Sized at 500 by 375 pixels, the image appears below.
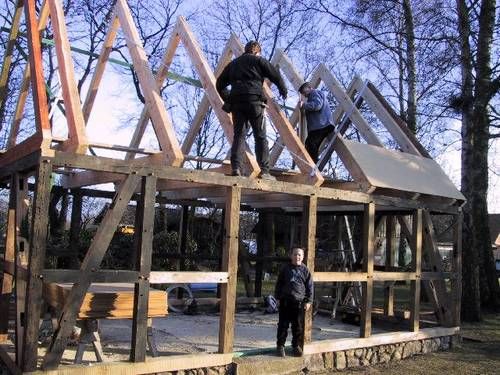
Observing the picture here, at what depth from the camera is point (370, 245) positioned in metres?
8.02

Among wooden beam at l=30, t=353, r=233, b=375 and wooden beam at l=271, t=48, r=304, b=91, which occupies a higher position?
wooden beam at l=271, t=48, r=304, b=91

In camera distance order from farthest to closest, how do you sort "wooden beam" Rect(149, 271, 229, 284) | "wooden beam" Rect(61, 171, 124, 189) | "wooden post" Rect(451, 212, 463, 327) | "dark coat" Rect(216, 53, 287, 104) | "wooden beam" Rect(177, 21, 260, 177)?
"wooden post" Rect(451, 212, 463, 327), "wooden beam" Rect(61, 171, 124, 189), "wooden beam" Rect(177, 21, 260, 177), "dark coat" Rect(216, 53, 287, 104), "wooden beam" Rect(149, 271, 229, 284)

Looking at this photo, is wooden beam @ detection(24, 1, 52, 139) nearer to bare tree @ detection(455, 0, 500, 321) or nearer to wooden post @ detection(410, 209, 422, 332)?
wooden post @ detection(410, 209, 422, 332)

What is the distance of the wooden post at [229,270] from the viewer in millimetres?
6383

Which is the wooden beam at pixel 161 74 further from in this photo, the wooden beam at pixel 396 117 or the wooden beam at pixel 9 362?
the wooden beam at pixel 396 117

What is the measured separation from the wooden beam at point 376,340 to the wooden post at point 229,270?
130 centimetres

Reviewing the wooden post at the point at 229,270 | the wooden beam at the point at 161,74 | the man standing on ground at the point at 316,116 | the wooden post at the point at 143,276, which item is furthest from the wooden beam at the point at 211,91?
the man standing on ground at the point at 316,116

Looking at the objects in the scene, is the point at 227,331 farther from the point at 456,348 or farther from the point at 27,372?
the point at 456,348

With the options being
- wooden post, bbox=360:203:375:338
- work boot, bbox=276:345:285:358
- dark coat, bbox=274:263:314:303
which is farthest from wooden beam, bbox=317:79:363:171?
work boot, bbox=276:345:285:358

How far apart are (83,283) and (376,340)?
4610 mm

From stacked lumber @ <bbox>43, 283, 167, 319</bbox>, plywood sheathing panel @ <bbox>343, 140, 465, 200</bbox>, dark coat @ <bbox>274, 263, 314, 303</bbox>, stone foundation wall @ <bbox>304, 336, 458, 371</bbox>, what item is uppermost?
plywood sheathing panel @ <bbox>343, 140, 465, 200</bbox>

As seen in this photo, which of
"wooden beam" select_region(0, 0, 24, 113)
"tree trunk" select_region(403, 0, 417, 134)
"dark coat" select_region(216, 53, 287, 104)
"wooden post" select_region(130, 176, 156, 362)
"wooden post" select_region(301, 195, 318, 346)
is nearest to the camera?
"wooden post" select_region(130, 176, 156, 362)

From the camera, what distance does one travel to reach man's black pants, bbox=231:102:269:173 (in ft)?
21.6

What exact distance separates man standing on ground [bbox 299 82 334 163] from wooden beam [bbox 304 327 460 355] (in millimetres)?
2745
